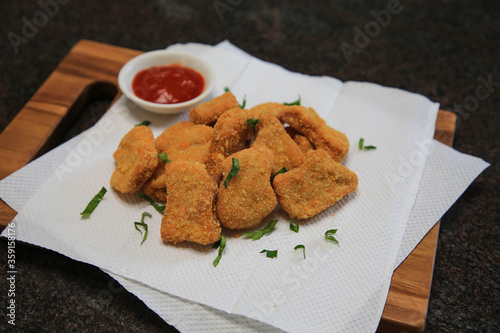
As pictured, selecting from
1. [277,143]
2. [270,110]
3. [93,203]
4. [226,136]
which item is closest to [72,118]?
[93,203]

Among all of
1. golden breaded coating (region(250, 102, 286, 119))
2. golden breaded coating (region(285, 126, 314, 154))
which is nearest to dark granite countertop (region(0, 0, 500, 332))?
golden breaded coating (region(285, 126, 314, 154))

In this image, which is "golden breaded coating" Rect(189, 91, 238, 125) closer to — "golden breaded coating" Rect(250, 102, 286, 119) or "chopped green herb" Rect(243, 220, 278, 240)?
"golden breaded coating" Rect(250, 102, 286, 119)

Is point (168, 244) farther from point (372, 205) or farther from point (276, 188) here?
point (372, 205)

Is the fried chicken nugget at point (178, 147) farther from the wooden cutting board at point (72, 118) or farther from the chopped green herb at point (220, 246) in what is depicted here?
the wooden cutting board at point (72, 118)

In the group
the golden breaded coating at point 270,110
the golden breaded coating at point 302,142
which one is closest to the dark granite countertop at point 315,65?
the golden breaded coating at point 302,142

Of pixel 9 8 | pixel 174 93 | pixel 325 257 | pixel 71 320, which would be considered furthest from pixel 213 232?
pixel 9 8

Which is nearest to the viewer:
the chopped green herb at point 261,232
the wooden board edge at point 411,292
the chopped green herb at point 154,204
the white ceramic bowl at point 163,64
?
the wooden board edge at point 411,292
